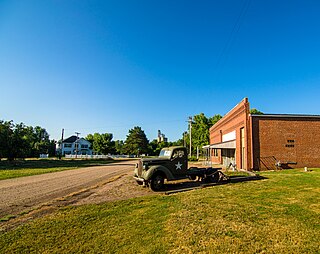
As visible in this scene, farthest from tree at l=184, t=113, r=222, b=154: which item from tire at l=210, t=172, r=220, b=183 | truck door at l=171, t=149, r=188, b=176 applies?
truck door at l=171, t=149, r=188, b=176

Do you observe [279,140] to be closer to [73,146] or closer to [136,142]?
[136,142]

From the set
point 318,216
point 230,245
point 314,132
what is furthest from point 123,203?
point 314,132

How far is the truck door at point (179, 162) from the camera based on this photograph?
420 inches

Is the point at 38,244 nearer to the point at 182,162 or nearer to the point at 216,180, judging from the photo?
the point at 182,162

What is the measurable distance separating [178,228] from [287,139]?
17340mm

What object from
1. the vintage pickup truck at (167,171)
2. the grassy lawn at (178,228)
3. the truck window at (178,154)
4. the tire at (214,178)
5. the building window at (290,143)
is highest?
the building window at (290,143)

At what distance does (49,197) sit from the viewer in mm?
8727

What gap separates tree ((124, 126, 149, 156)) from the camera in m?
75.1

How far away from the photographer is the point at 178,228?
16.0 feet

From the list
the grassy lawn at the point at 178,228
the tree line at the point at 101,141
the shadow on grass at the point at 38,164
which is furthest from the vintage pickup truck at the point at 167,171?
the tree line at the point at 101,141

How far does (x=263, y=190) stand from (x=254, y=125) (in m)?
9.99

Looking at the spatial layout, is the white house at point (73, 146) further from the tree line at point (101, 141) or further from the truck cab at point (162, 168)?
the truck cab at point (162, 168)

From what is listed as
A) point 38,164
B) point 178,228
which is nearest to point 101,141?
point 38,164

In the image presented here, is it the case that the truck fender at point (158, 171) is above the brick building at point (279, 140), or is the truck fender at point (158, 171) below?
below
